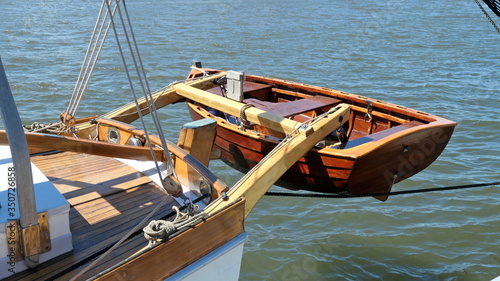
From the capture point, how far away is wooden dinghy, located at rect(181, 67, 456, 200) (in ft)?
22.6

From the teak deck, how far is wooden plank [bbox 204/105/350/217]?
26.9 inches

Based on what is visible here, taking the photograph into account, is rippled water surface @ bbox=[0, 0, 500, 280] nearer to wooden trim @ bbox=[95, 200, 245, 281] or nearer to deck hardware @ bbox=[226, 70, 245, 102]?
deck hardware @ bbox=[226, 70, 245, 102]

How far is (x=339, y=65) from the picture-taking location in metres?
17.7

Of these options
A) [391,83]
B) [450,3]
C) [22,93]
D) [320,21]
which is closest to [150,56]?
[22,93]

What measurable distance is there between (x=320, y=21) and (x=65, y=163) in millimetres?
21804

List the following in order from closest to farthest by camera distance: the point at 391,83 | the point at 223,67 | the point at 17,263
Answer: the point at 17,263 < the point at 391,83 < the point at 223,67

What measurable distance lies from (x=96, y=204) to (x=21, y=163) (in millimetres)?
1643

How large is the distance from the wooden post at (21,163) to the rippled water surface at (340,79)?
13.4ft

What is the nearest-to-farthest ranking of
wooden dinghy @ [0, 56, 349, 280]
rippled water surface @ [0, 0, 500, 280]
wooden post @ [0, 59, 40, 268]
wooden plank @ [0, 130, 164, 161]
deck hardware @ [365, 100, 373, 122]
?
wooden post @ [0, 59, 40, 268] → wooden dinghy @ [0, 56, 349, 280] → wooden plank @ [0, 130, 164, 161] → rippled water surface @ [0, 0, 500, 280] → deck hardware @ [365, 100, 373, 122]

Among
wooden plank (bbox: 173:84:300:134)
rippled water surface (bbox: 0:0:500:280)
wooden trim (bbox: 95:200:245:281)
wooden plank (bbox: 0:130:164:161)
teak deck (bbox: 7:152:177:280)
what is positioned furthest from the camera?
rippled water surface (bbox: 0:0:500:280)

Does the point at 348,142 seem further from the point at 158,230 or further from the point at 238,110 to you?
the point at 158,230

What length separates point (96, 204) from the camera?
16.5 feet

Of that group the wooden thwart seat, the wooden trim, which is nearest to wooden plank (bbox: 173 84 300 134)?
the wooden thwart seat

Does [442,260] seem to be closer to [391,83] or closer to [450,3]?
[391,83]
